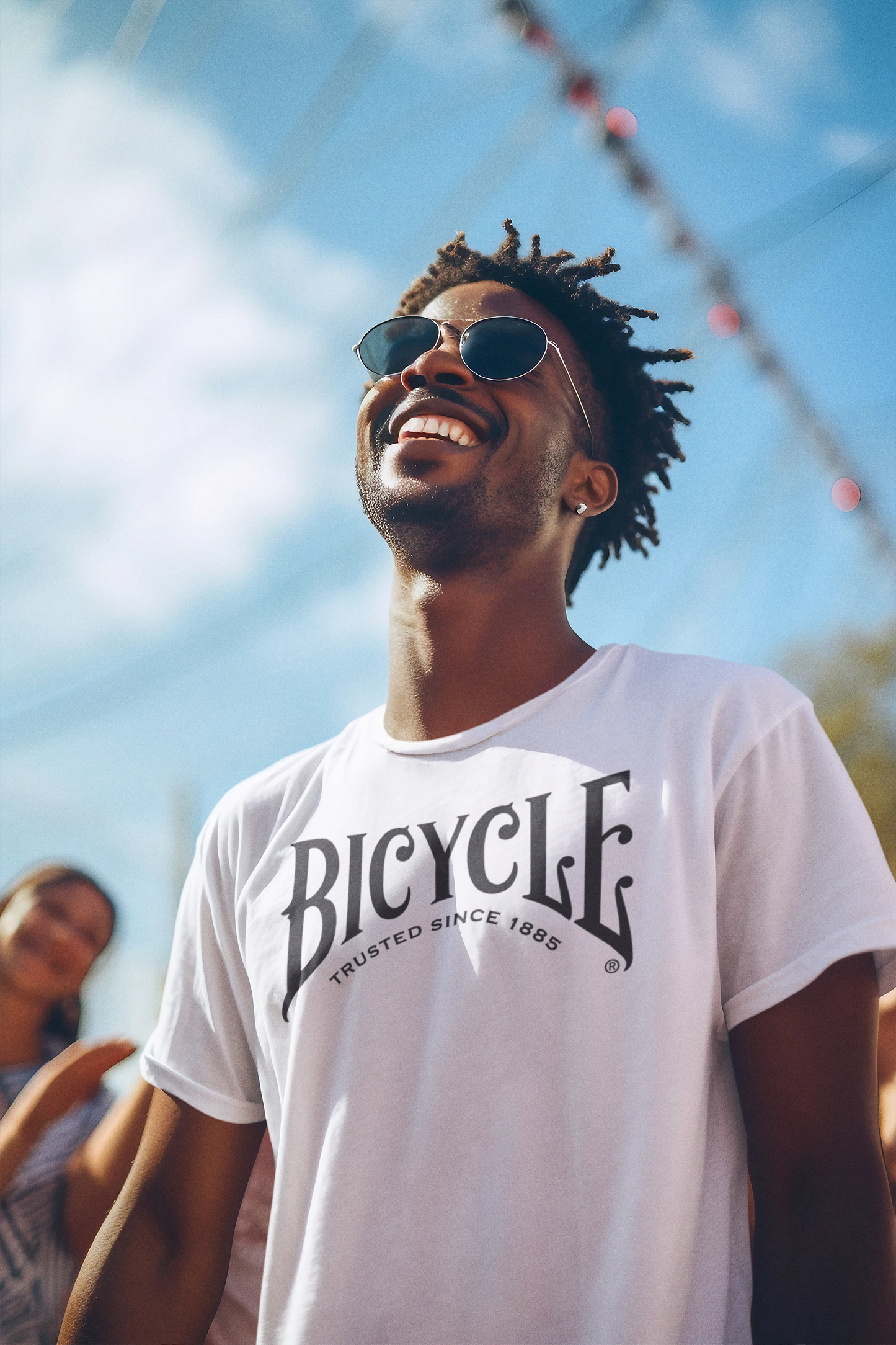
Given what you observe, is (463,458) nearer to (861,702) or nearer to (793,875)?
(793,875)

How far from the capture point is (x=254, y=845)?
1856 mm

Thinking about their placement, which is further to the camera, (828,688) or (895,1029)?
(828,688)

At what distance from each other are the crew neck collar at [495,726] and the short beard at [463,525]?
0.91ft

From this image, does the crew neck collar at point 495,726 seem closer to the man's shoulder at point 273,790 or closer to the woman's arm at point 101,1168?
the man's shoulder at point 273,790

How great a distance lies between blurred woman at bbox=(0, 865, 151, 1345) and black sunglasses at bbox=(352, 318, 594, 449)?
1693 millimetres

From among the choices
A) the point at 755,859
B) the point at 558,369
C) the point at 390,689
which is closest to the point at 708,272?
the point at 558,369

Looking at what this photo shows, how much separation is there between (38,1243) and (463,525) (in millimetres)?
2085

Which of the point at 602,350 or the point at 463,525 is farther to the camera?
the point at 602,350

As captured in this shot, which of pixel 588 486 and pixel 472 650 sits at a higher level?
pixel 588 486

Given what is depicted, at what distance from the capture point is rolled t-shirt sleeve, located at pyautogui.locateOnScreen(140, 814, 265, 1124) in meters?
1.78

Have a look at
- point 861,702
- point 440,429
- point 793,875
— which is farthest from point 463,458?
point 861,702

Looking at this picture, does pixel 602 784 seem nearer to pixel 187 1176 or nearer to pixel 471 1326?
pixel 471 1326

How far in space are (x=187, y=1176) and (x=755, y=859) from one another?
1.09m

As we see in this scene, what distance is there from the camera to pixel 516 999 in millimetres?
1435
